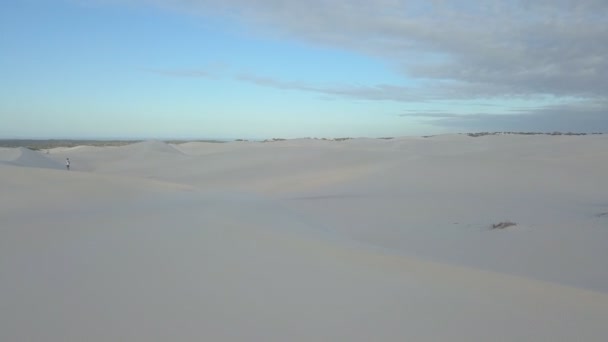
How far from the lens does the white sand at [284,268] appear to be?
3342mm

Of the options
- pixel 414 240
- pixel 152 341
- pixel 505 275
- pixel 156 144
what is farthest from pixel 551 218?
pixel 156 144

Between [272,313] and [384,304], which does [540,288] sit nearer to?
[384,304]

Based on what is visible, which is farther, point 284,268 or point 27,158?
point 27,158

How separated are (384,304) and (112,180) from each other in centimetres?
1060

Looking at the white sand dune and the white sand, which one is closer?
the white sand

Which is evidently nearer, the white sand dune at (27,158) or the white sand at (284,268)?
the white sand at (284,268)

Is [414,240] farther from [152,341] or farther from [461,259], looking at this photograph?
[152,341]

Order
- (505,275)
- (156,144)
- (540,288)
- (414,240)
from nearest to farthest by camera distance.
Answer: (540,288) < (505,275) < (414,240) < (156,144)

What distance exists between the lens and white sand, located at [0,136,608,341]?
11.0 ft

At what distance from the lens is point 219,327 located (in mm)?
3248

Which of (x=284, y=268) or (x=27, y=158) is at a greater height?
(x=27, y=158)

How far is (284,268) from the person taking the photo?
4746 millimetres

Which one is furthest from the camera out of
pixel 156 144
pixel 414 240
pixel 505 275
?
pixel 156 144

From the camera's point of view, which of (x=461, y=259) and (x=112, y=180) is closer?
(x=461, y=259)
